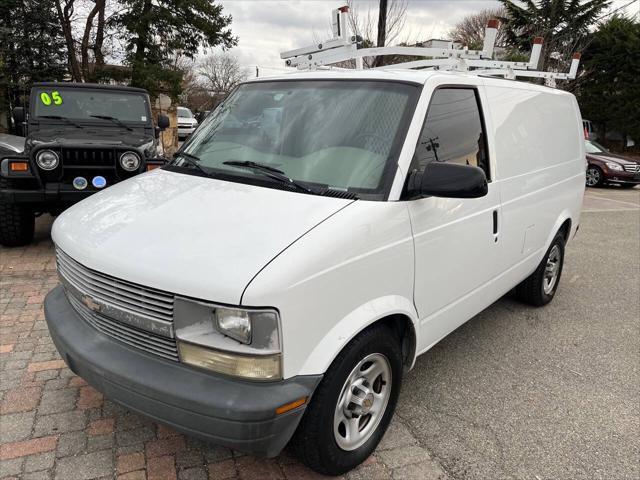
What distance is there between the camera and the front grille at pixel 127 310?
2094 mm

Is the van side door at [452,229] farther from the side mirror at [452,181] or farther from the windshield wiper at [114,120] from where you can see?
the windshield wiper at [114,120]

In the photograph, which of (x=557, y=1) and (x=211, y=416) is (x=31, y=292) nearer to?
(x=211, y=416)

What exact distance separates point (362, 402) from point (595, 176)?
15.6m

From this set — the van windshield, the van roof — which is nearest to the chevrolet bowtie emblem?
the van roof

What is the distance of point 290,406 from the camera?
6.55 ft

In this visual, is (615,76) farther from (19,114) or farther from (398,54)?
(19,114)

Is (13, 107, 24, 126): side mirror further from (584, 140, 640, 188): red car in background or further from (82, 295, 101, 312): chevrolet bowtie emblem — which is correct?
(584, 140, 640, 188): red car in background

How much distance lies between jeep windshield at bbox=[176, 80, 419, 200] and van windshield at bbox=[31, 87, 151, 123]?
437 cm

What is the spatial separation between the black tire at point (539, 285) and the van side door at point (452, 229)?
53.2 inches

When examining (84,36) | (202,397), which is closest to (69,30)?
(84,36)

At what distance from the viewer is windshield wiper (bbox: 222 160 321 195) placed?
253 cm

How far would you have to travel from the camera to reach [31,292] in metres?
4.69

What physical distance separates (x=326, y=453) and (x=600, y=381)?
7.63ft

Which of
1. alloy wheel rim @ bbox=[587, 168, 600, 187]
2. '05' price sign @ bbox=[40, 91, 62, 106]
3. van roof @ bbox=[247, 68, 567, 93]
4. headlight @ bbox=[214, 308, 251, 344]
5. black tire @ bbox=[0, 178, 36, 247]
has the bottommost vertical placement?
alloy wheel rim @ bbox=[587, 168, 600, 187]
